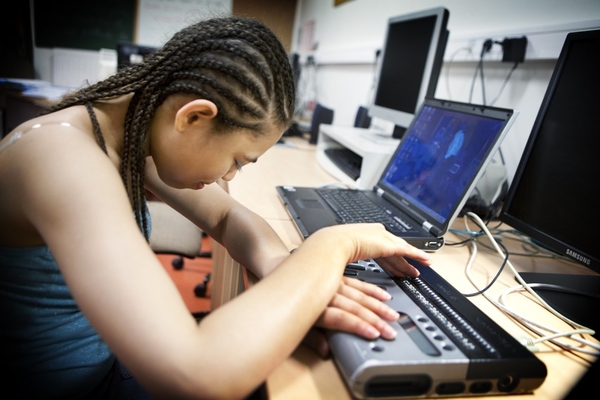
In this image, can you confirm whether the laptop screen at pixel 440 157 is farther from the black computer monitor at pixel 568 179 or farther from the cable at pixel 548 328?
the cable at pixel 548 328

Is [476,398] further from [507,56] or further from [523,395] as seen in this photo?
[507,56]

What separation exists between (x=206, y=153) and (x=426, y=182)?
1.92 ft

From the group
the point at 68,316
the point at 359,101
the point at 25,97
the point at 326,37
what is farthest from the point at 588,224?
the point at 25,97

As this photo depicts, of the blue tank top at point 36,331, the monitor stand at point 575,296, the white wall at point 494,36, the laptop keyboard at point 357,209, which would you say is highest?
the white wall at point 494,36

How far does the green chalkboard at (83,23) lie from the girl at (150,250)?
3357mm

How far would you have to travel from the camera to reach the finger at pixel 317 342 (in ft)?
1.52

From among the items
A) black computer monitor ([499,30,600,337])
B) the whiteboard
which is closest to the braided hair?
black computer monitor ([499,30,600,337])

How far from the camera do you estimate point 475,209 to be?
1098 millimetres

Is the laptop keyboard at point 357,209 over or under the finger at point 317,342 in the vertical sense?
over

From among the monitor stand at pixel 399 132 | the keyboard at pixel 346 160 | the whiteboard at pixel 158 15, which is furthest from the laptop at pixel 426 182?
the whiteboard at pixel 158 15

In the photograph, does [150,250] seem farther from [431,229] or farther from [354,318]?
[431,229]

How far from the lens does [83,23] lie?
132 inches

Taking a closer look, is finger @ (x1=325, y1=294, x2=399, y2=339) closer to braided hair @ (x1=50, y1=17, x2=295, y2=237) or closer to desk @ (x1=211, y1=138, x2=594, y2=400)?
desk @ (x1=211, y1=138, x2=594, y2=400)

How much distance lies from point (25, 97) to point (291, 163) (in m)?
1.92
